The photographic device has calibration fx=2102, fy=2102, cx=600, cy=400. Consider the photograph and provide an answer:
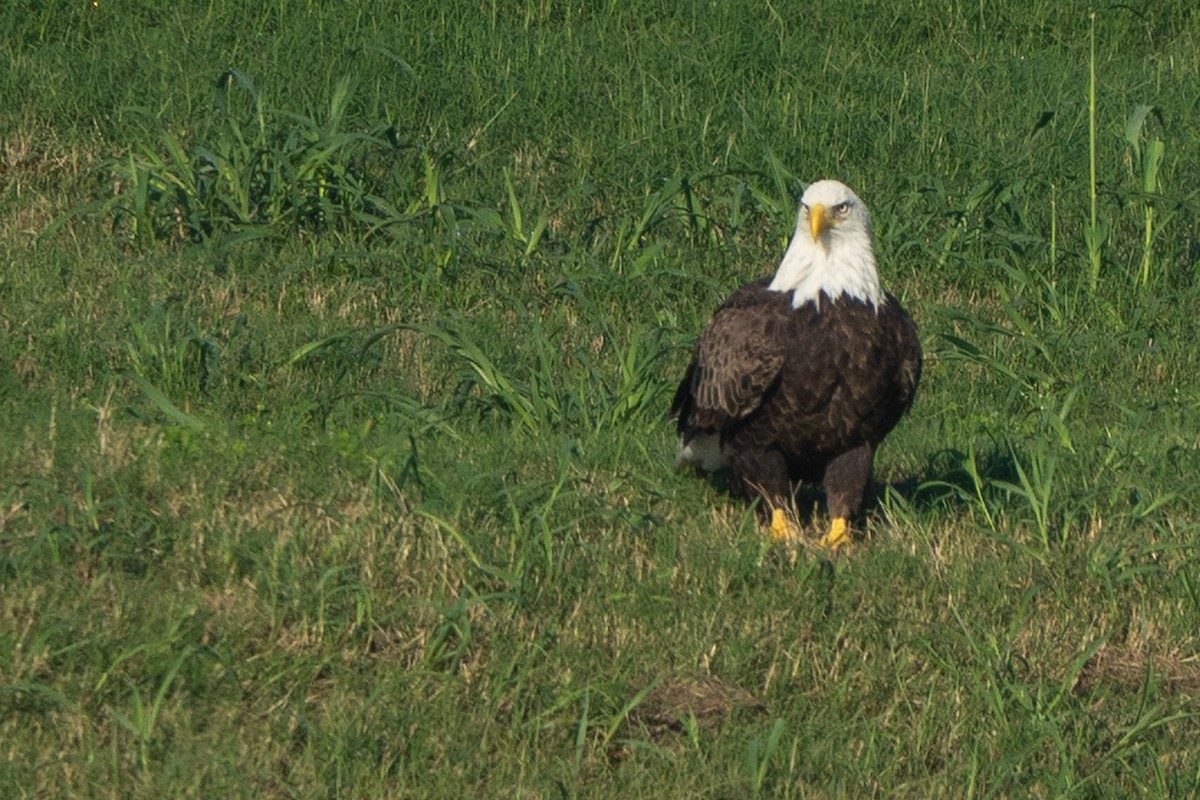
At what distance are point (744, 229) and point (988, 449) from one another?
2.06m

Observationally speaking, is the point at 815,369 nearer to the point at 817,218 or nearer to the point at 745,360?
the point at 745,360

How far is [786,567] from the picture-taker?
6281 millimetres

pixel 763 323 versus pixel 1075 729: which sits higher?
pixel 763 323

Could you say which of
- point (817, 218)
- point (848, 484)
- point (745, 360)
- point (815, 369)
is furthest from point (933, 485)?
point (817, 218)

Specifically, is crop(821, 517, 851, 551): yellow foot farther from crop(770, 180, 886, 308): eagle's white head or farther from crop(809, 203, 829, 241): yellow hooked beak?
crop(809, 203, 829, 241): yellow hooked beak

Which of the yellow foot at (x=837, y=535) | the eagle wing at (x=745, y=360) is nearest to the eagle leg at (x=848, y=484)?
→ the yellow foot at (x=837, y=535)

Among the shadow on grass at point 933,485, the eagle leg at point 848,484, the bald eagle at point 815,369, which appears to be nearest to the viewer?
the bald eagle at point 815,369

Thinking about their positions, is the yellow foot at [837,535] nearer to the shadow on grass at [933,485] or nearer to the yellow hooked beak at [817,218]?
the shadow on grass at [933,485]

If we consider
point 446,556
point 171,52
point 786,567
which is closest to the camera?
point 446,556

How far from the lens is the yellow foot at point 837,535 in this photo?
661 cm

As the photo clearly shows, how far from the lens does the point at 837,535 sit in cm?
668

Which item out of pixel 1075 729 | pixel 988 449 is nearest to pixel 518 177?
pixel 988 449

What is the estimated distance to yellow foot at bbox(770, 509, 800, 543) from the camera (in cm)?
662

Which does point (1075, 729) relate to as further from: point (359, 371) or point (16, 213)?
point (16, 213)
